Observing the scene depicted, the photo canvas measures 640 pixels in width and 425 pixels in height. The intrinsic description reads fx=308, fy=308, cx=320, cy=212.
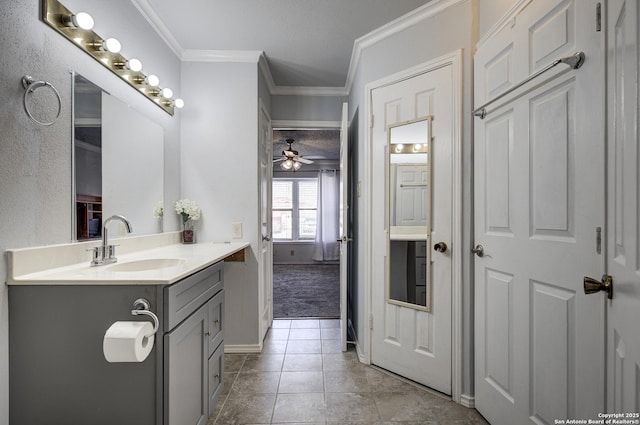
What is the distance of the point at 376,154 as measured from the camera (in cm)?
221

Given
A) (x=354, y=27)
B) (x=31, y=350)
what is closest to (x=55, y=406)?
(x=31, y=350)

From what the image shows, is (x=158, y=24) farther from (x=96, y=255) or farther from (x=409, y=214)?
(x=409, y=214)

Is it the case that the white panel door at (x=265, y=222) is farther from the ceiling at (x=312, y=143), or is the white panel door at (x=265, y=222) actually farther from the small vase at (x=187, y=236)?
the ceiling at (x=312, y=143)

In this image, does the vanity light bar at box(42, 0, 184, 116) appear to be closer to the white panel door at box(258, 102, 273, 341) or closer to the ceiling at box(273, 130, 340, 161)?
the white panel door at box(258, 102, 273, 341)

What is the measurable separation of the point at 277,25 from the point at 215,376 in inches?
90.5

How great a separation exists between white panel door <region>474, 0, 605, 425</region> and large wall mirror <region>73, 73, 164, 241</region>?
6.64 ft

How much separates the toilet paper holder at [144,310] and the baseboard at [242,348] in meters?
1.59

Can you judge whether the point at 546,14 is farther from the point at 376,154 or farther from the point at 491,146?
the point at 376,154

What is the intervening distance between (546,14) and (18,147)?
216 cm

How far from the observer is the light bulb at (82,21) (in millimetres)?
1345

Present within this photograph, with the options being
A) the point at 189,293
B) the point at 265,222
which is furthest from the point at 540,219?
the point at 265,222

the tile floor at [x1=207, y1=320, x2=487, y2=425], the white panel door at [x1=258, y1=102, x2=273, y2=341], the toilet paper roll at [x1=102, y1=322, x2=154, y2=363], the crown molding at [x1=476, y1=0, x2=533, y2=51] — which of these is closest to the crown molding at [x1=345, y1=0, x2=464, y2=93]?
the crown molding at [x1=476, y1=0, x2=533, y2=51]

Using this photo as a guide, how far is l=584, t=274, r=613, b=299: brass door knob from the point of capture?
96cm

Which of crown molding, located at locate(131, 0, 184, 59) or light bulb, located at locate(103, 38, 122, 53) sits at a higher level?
crown molding, located at locate(131, 0, 184, 59)
